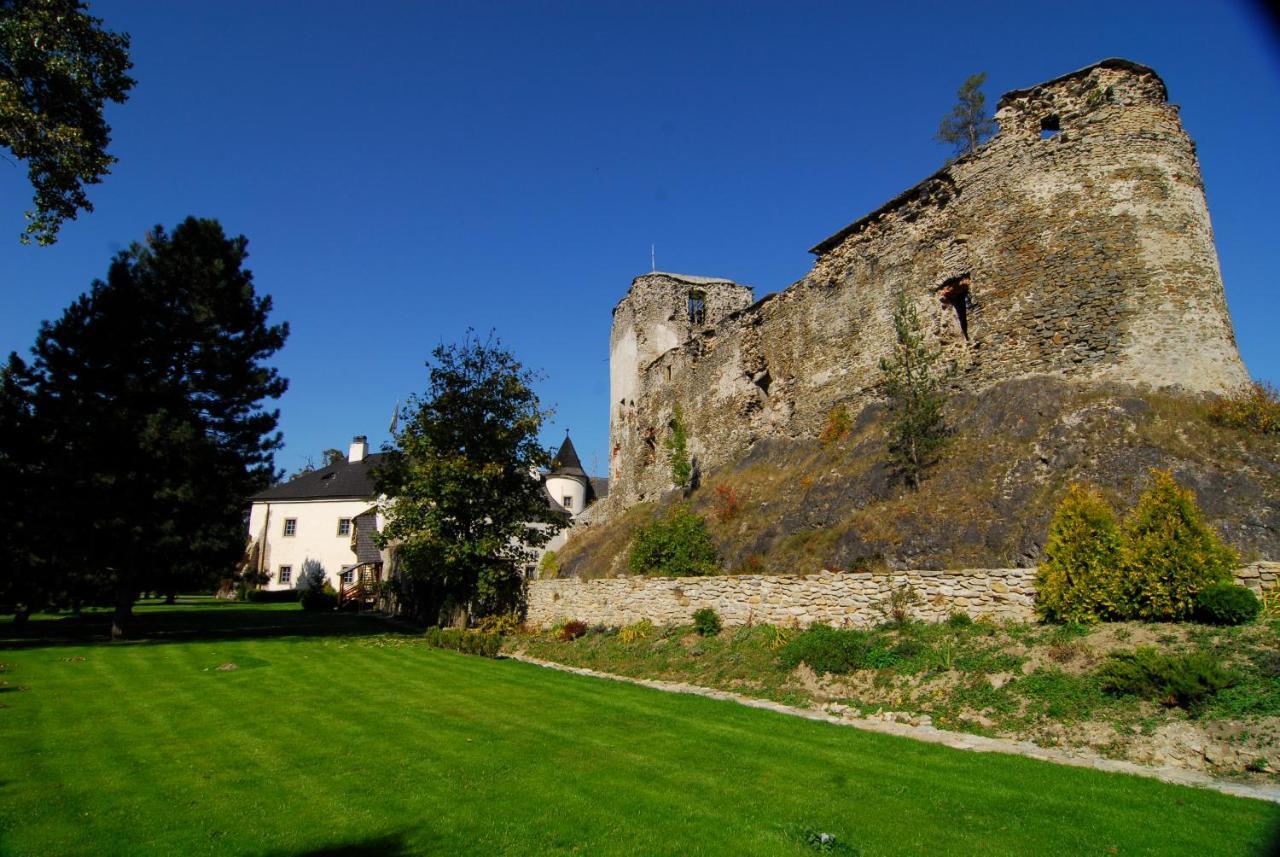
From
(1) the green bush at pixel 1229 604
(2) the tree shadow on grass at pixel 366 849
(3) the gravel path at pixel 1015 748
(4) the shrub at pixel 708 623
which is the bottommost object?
(3) the gravel path at pixel 1015 748

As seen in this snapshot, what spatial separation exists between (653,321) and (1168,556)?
29.5 metres

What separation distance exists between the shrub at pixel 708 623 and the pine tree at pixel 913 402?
564 centimetres

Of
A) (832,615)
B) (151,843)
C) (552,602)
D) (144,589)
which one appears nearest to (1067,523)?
(832,615)

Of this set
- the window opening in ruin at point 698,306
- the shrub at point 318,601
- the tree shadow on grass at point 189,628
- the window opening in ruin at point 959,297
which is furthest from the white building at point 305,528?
the window opening in ruin at point 959,297

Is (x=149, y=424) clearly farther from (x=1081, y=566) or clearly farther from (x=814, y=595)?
(x=1081, y=566)

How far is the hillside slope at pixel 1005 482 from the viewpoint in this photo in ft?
40.7

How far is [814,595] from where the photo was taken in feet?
47.3

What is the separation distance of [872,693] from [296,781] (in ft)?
27.5

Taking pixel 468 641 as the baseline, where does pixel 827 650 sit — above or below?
above

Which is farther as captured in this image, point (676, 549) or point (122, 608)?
point (122, 608)

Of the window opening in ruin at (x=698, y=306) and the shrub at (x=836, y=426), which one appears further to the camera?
the window opening in ruin at (x=698, y=306)

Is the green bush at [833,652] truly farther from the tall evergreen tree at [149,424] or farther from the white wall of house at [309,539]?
the white wall of house at [309,539]

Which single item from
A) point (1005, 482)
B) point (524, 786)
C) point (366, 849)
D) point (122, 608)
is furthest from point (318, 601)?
point (366, 849)

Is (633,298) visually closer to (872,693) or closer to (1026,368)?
(1026,368)
